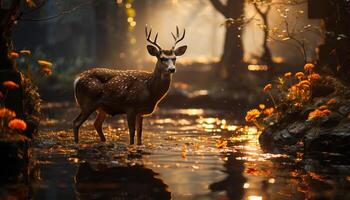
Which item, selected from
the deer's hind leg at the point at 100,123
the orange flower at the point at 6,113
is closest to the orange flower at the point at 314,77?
the deer's hind leg at the point at 100,123

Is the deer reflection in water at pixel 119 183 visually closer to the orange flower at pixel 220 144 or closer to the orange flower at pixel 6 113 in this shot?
the orange flower at pixel 6 113

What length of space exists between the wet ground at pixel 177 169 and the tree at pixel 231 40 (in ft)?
43.0

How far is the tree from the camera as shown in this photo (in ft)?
103

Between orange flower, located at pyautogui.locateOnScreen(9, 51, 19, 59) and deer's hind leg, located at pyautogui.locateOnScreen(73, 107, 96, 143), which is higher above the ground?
orange flower, located at pyautogui.locateOnScreen(9, 51, 19, 59)

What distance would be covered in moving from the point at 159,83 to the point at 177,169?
3685 millimetres

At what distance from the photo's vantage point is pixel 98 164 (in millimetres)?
12664

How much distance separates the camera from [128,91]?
15.9 meters

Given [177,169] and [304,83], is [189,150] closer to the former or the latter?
[177,169]

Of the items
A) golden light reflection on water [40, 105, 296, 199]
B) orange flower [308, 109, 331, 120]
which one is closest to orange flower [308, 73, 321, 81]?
orange flower [308, 109, 331, 120]

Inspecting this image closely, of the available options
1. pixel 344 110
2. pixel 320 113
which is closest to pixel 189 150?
pixel 320 113

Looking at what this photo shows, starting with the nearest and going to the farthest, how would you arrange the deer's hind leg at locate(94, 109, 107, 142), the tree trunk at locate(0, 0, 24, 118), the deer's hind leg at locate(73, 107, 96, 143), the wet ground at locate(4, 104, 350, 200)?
the wet ground at locate(4, 104, 350, 200) < the tree trunk at locate(0, 0, 24, 118) < the deer's hind leg at locate(73, 107, 96, 143) < the deer's hind leg at locate(94, 109, 107, 142)

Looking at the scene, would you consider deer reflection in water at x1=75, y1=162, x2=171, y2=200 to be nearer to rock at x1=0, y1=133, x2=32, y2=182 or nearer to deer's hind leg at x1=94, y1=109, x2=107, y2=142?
rock at x1=0, y1=133, x2=32, y2=182

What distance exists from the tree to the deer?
1540 cm

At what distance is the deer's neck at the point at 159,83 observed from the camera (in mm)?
15633
